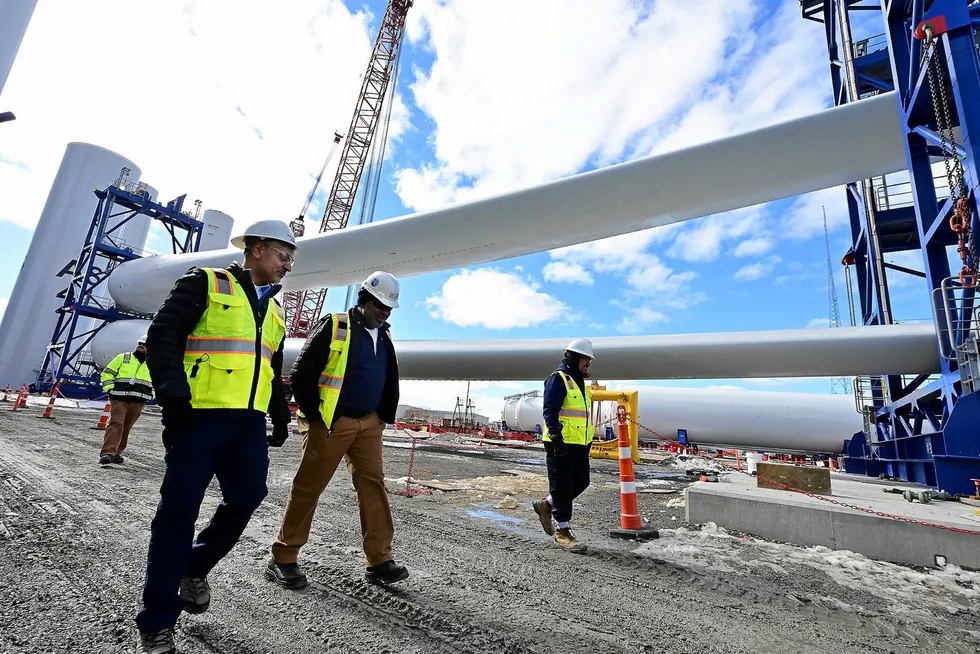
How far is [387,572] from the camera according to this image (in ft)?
6.99

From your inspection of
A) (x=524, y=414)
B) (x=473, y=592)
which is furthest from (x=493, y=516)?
(x=524, y=414)

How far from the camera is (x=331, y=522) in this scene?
3.29 m

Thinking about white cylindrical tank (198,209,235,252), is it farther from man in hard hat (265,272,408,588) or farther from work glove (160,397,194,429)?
work glove (160,397,194,429)

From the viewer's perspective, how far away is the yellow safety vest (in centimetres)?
338

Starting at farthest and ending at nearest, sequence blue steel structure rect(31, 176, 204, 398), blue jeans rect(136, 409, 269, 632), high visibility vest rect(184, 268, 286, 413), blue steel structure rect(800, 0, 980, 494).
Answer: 1. blue steel structure rect(31, 176, 204, 398)
2. blue steel structure rect(800, 0, 980, 494)
3. high visibility vest rect(184, 268, 286, 413)
4. blue jeans rect(136, 409, 269, 632)

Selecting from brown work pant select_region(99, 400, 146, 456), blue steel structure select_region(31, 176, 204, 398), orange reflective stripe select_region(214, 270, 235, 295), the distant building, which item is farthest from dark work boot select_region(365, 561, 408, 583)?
the distant building

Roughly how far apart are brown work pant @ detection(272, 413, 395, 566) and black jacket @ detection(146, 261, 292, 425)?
0.72 meters

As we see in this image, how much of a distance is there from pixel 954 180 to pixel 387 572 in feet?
21.9

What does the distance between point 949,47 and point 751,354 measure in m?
4.66

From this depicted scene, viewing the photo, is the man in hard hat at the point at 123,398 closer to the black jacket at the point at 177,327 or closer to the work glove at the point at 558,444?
the black jacket at the point at 177,327

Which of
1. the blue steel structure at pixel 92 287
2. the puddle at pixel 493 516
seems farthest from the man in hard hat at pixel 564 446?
the blue steel structure at pixel 92 287

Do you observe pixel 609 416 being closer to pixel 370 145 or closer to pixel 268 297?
pixel 268 297

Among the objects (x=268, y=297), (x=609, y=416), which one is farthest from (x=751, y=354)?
(x=609, y=416)

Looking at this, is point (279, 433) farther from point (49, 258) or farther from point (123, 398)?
point (49, 258)
